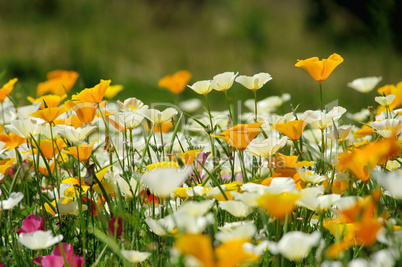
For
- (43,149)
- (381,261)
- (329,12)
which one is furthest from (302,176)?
(329,12)

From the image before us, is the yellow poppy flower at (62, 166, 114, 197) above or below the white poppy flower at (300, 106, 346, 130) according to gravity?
below

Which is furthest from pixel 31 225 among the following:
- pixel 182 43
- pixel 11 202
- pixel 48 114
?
pixel 182 43

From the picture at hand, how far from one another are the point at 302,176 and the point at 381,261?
31 cm

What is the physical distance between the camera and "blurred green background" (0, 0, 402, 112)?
4289 millimetres

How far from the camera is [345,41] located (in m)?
6.54

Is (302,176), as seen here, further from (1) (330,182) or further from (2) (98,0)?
(2) (98,0)

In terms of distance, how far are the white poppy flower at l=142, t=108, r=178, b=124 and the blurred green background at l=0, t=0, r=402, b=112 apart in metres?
1.98

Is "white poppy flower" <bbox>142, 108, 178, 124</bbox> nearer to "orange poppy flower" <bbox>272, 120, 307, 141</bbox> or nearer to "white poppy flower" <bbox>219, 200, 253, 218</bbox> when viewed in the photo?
"orange poppy flower" <bbox>272, 120, 307, 141</bbox>

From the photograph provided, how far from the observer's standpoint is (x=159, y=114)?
44.0 inches

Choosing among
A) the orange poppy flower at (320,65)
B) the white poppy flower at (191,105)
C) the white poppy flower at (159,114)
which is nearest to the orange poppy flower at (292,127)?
the orange poppy flower at (320,65)

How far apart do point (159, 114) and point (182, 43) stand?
242 inches

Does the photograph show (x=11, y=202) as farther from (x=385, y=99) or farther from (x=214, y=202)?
(x=385, y=99)

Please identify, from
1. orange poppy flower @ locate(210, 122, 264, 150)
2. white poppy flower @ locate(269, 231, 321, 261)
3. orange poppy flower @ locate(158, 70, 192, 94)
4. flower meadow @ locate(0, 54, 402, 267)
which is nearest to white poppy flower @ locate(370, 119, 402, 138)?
flower meadow @ locate(0, 54, 402, 267)

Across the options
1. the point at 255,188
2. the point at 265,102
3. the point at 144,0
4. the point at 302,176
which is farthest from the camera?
the point at 144,0
